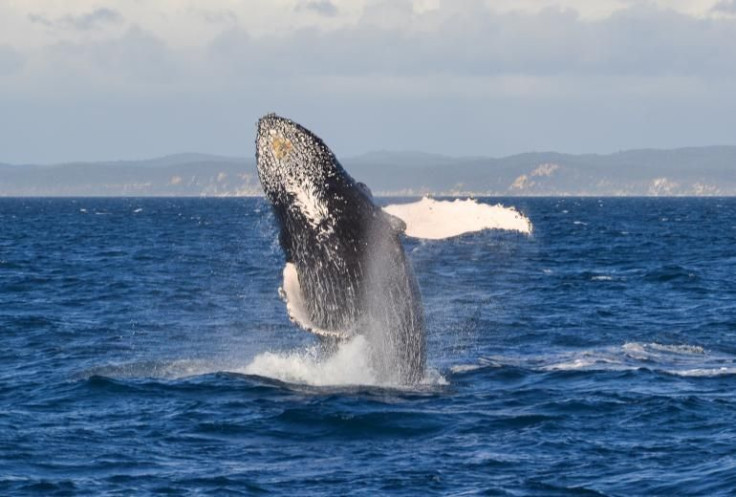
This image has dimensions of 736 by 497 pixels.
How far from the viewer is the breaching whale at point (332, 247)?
14969 millimetres

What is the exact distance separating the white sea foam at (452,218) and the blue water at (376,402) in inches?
78.7

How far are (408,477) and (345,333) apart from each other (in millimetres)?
3413

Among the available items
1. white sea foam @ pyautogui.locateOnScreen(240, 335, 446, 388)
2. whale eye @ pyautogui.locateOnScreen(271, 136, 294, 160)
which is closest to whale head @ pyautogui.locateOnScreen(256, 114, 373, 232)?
whale eye @ pyautogui.locateOnScreen(271, 136, 294, 160)

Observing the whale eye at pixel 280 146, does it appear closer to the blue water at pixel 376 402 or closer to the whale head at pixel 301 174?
the whale head at pixel 301 174

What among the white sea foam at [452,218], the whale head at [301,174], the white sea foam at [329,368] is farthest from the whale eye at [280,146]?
the white sea foam at [329,368]

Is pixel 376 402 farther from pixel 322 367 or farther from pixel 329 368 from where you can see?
pixel 322 367

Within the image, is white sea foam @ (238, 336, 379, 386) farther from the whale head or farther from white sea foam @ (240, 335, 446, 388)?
the whale head

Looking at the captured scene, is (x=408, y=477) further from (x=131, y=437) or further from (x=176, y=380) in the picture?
(x=176, y=380)

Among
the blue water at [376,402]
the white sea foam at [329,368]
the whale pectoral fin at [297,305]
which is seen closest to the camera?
the blue water at [376,402]

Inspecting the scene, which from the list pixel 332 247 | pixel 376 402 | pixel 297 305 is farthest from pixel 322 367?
pixel 332 247

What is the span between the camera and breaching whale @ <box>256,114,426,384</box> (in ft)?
49.1

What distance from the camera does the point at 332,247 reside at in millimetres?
15094

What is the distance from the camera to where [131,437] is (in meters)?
13.8

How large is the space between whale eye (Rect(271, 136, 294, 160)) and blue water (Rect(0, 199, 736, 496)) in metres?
2.22
